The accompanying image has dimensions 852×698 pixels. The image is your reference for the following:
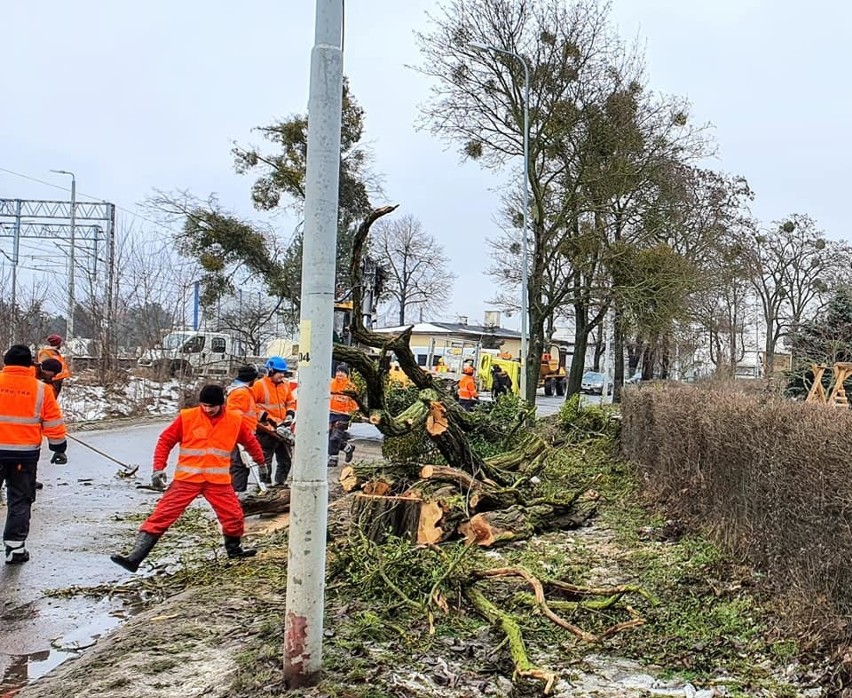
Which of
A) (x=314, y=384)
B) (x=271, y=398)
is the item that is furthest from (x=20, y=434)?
(x=314, y=384)

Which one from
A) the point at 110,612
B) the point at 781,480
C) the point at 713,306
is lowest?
the point at 110,612

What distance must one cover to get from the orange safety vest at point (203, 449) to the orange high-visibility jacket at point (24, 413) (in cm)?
155

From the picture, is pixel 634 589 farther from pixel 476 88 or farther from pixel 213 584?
pixel 476 88

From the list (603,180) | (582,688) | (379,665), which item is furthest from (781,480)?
(603,180)

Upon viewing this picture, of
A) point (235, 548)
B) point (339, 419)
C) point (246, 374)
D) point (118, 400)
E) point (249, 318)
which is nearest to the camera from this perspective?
point (235, 548)

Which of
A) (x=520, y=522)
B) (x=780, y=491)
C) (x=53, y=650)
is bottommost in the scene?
(x=53, y=650)

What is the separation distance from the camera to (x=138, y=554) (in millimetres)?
5941

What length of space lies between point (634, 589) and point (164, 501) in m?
3.58

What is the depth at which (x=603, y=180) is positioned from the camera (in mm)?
20172

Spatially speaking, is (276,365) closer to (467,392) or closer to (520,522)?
(520,522)

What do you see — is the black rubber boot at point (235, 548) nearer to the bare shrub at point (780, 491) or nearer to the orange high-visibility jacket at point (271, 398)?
the orange high-visibility jacket at point (271, 398)

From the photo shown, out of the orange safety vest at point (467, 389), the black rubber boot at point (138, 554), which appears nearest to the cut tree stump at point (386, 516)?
the black rubber boot at point (138, 554)

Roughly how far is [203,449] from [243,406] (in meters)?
2.62

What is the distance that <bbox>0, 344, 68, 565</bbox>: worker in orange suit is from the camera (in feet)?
21.1
